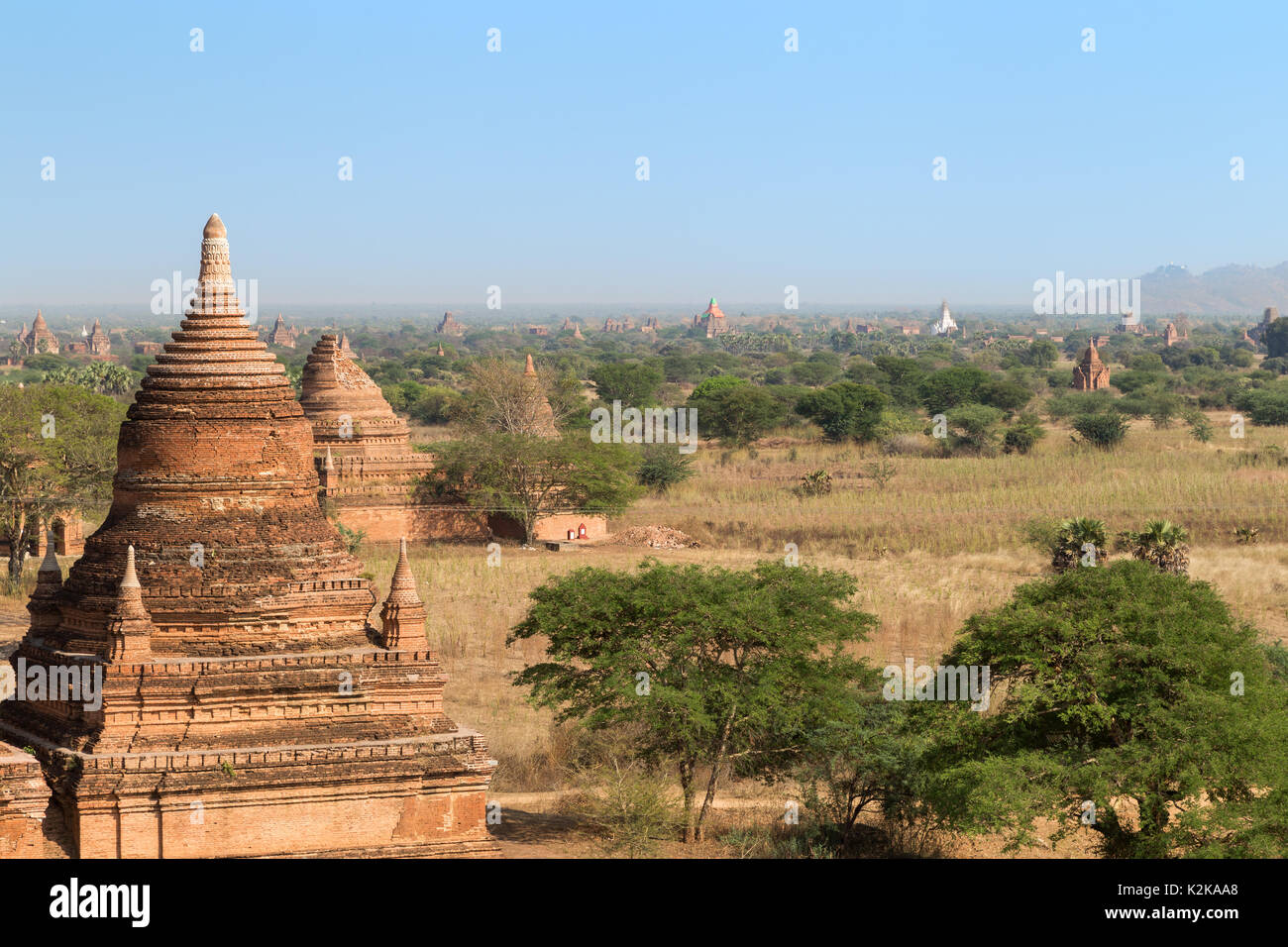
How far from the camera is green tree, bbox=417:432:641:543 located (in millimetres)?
44250

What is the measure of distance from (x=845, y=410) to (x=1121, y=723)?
5498 cm

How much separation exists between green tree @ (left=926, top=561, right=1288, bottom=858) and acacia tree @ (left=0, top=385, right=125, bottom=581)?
24584 mm

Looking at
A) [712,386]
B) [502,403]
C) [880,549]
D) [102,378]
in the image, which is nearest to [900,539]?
[880,549]

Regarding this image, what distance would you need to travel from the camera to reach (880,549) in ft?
143

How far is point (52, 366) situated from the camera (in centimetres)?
11869

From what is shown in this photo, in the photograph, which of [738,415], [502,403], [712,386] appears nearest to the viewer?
[502,403]

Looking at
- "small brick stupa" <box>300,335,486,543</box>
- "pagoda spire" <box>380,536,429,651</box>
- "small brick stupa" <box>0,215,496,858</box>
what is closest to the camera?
"small brick stupa" <box>0,215,496,858</box>

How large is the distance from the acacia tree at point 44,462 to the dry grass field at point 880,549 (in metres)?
3.07

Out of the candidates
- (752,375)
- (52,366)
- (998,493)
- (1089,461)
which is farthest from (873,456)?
(52,366)

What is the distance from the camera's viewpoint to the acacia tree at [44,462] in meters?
37.8

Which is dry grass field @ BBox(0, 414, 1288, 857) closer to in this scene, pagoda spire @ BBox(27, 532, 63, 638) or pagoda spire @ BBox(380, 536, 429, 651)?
pagoda spire @ BBox(380, 536, 429, 651)

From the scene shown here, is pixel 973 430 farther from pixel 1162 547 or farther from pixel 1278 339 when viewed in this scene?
pixel 1278 339

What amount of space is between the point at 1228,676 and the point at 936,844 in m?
4.57

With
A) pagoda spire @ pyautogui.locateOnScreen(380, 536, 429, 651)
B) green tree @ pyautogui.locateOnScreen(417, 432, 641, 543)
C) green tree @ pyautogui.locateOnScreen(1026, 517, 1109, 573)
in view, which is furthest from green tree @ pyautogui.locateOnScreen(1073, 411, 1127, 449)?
pagoda spire @ pyautogui.locateOnScreen(380, 536, 429, 651)
